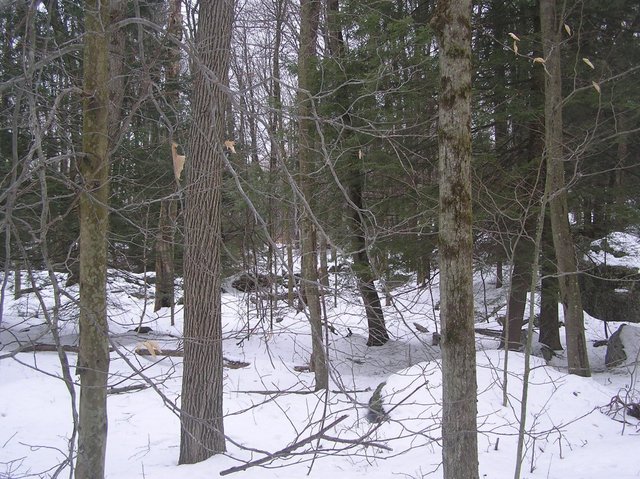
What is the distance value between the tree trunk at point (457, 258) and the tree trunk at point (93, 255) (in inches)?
90.6

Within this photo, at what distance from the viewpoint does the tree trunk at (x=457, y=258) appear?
350 cm

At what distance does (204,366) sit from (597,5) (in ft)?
32.7

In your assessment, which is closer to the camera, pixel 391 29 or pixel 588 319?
pixel 391 29

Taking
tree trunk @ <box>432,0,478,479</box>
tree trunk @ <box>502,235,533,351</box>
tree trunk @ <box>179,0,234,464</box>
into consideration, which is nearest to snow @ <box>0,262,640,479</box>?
tree trunk @ <box>179,0,234,464</box>

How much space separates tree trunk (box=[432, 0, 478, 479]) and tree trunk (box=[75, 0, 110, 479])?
2.30 metres

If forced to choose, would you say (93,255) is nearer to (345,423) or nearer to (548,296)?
(345,423)

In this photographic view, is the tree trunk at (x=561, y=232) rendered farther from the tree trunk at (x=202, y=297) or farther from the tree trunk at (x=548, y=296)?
the tree trunk at (x=202, y=297)

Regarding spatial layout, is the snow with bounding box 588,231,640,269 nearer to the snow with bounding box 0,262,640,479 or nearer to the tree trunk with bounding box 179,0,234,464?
the snow with bounding box 0,262,640,479

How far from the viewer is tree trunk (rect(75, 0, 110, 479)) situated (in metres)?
3.44

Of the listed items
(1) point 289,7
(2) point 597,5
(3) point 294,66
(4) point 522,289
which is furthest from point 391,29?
(4) point 522,289

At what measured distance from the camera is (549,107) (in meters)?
8.24

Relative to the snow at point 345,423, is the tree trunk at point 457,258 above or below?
above

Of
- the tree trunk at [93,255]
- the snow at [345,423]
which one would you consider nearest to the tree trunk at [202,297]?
the snow at [345,423]

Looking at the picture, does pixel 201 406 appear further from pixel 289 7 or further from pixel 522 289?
pixel 289 7
